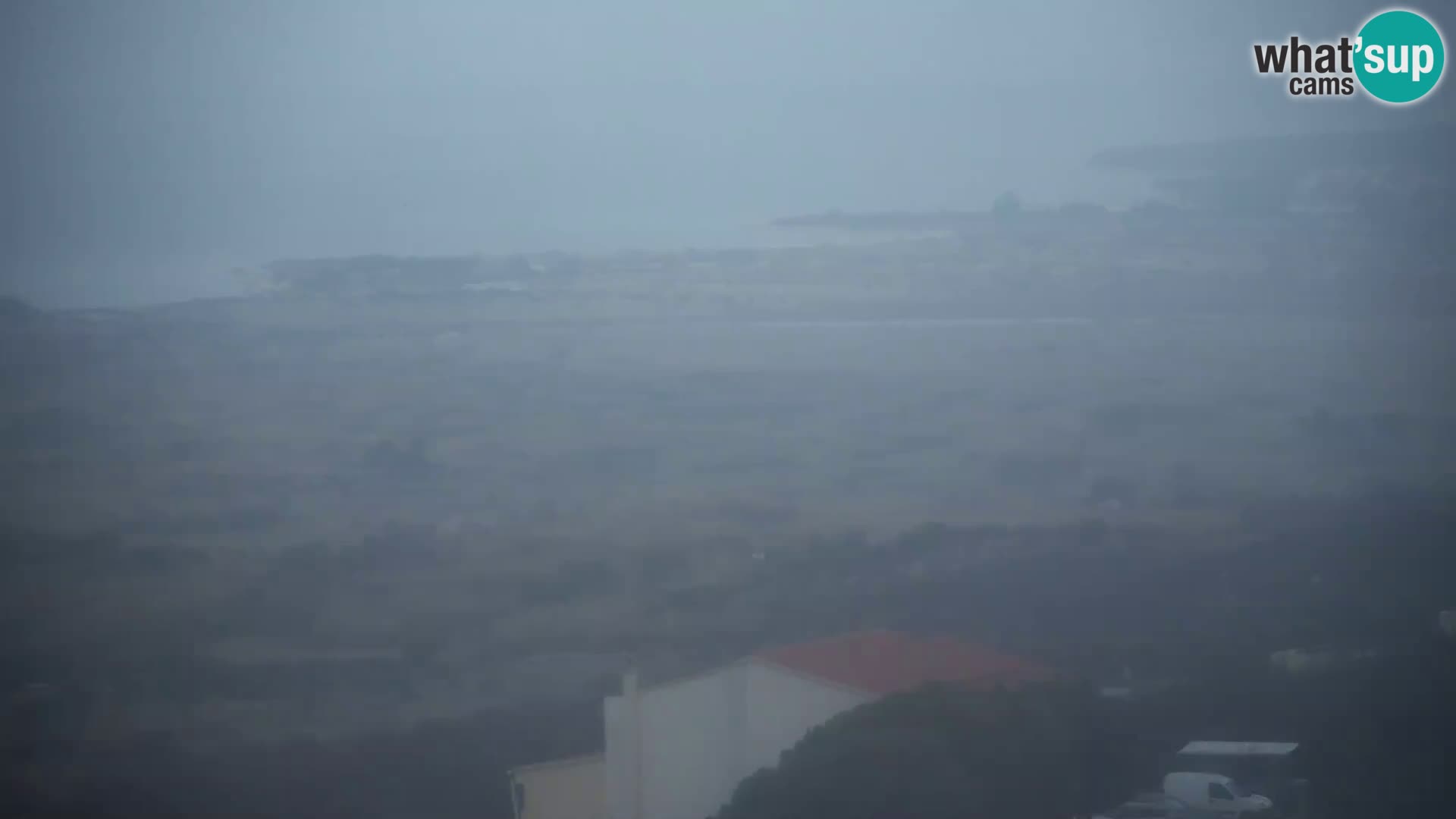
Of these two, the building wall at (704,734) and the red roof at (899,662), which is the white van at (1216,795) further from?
the building wall at (704,734)

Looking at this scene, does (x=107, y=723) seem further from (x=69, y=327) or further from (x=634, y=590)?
(x=634, y=590)

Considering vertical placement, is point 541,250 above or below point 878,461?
above

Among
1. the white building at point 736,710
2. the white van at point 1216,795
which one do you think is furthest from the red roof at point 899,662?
the white van at point 1216,795

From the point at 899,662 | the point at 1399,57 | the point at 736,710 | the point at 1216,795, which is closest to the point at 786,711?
the point at 736,710

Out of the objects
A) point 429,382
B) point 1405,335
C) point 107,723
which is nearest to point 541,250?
point 429,382

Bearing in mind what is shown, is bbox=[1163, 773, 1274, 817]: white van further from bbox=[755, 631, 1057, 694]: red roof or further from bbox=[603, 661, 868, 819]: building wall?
bbox=[603, 661, 868, 819]: building wall

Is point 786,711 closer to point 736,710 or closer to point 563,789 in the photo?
point 736,710
